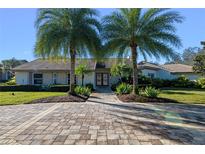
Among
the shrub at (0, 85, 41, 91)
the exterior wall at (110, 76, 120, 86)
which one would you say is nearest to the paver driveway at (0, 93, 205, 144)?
the shrub at (0, 85, 41, 91)

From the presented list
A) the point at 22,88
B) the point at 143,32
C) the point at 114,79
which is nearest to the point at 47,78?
the point at 22,88

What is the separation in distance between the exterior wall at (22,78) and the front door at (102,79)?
9.10m

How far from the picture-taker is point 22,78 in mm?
34062

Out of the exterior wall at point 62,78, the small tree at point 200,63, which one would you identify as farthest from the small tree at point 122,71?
the small tree at point 200,63

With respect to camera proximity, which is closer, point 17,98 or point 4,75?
point 17,98

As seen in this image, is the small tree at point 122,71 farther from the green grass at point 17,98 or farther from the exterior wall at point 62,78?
the green grass at point 17,98

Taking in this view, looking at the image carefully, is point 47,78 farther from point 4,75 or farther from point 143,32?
point 4,75

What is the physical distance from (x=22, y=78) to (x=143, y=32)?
834 inches

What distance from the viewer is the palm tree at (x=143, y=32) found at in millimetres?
17438

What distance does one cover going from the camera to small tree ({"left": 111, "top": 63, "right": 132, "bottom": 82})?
31.0 meters

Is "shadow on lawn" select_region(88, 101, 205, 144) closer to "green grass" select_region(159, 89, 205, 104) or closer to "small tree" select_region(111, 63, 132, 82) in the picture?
"green grass" select_region(159, 89, 205, 104)

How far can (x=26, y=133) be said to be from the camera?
799 centimetres
